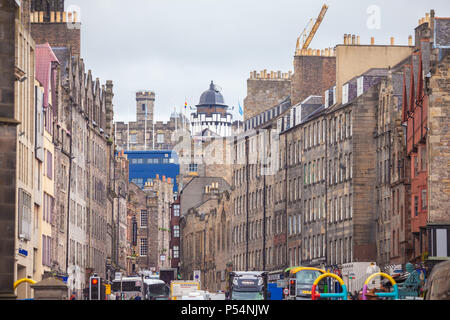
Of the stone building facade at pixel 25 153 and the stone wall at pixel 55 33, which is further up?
the stone wall at pixel 55 33

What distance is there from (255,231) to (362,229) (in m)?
37.1

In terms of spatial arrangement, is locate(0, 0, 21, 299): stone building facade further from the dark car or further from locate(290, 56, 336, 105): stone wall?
locate(290, 56, 336, 105): stone wall

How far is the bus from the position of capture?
110 m

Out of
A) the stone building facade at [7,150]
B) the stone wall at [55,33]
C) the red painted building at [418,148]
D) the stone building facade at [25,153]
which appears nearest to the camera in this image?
the stone building facade at [7,150]

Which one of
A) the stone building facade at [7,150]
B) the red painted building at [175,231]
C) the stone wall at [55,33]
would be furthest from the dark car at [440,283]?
the red painted building at [175,231]

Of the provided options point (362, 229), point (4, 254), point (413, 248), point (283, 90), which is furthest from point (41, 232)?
point (283, 90)

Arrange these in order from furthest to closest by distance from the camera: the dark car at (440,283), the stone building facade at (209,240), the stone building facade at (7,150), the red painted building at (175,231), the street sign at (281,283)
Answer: the red painted building at (175,231), the stone building facade at (209,240), the street sign at (281,283), the stone building facade at (7,150), the dark car at (440,283)

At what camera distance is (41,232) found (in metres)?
84.4

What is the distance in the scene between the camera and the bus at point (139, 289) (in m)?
110

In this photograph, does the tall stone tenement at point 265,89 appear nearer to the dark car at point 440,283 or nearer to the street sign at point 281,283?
the street sign at point 281,283

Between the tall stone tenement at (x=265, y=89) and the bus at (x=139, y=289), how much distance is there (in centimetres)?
4966

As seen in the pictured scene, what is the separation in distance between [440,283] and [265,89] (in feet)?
442

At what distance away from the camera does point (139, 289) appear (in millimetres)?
113688
